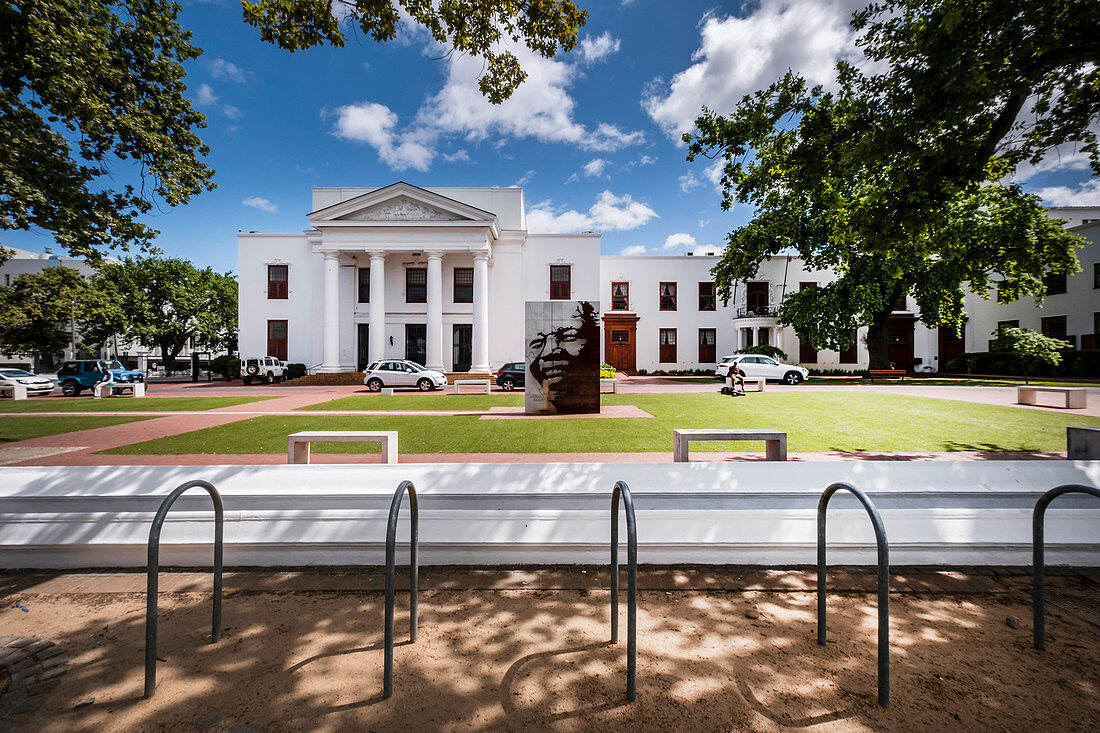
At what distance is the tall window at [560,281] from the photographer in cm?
3181

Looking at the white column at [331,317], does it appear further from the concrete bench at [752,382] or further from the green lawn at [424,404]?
the concrete bench at [752,382]

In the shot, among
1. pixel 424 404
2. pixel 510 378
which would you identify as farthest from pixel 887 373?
pixel 424 404

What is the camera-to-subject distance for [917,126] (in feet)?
17.1

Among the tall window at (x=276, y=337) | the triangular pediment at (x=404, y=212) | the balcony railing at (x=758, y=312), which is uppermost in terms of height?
the triangular pediment at (x=404, y=212)

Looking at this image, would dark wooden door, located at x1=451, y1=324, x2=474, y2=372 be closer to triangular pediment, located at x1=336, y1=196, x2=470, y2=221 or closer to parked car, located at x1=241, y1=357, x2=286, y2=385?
triangular pediment, located at x1=336, y1=196, x2=470, y2=221

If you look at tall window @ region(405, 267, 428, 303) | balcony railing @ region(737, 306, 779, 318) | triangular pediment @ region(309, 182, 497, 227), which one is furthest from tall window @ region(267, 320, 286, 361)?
balcony railing @ region(737, 306, 779, 318)

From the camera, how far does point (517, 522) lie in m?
3.48

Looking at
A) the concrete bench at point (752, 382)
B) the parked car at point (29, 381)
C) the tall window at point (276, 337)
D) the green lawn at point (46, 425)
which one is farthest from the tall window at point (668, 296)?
the parked car at point (29, 381)

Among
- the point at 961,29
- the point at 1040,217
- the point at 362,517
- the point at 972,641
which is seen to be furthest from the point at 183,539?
the point at 1040,217

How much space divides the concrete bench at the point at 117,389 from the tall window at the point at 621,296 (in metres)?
28.6

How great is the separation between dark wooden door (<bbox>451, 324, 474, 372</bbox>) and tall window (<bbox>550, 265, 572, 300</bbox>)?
653 centimetres

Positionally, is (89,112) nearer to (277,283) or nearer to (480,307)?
(480,307)

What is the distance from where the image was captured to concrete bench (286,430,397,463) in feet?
15.1

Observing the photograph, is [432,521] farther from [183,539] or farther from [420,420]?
[420,420]
